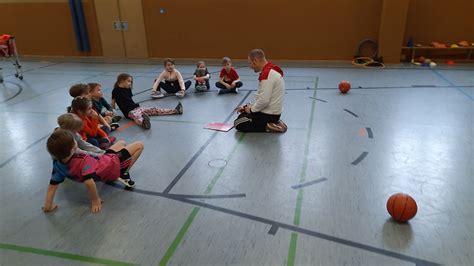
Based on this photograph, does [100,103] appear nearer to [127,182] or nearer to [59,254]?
[127,182]

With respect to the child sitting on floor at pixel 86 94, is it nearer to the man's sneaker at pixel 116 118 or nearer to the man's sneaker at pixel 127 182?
the man's sneaker at pixel 116 118

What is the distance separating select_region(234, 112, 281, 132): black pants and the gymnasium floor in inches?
4.5

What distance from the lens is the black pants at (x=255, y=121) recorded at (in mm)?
4453

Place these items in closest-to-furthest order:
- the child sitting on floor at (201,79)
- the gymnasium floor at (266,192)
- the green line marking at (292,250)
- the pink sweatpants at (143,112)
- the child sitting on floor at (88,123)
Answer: the green line marking at (292,250) → the gymnasium floor at (266,192) → the child sitting on floor at (88,123) → the pink sweatpants at (143,112) → the child sitting on floor at (201,79)

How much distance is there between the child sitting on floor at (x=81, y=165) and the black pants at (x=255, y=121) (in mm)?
1613

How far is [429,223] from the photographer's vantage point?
2.64 metres

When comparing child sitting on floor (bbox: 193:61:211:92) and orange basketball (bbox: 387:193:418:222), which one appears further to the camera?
child sitting on floor (bbox: 193:61:211:92)

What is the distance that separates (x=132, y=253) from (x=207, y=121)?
2.76m

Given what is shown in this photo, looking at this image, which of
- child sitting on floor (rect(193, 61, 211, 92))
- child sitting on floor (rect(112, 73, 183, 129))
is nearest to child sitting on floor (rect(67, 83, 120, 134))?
child sitting on floor (rect(112, 73, 183, 129))

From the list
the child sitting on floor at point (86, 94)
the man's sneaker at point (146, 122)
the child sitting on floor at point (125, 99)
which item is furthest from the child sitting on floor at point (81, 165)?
the child sitting on floor at point (125, 99)

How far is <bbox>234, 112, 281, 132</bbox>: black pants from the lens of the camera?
4453mm

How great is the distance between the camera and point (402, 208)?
2588 millimetres

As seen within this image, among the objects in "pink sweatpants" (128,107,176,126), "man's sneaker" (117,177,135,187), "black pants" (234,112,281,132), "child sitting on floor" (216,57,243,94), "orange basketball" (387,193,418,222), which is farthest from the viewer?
"child sitting on floor" (216,57,243,94)

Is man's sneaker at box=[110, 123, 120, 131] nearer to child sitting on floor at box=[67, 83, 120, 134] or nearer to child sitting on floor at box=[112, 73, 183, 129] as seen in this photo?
child sitting on floor at box=[67, 83, 120, 134]
